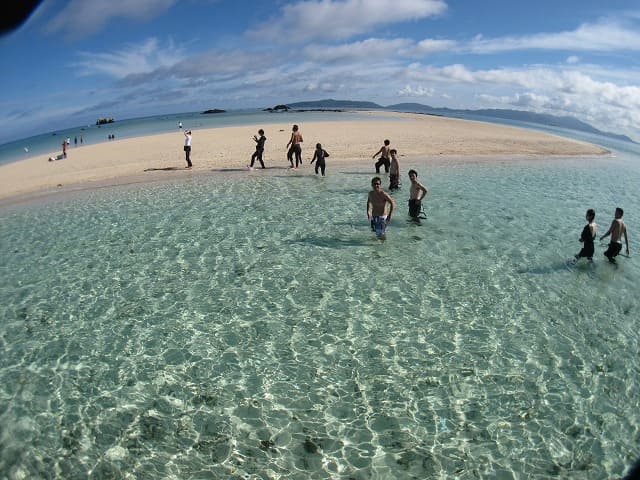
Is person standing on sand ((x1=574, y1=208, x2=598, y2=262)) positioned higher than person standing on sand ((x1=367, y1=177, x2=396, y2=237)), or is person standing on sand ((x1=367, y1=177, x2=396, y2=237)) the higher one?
person standing on sand ((x1=367, y1=177, x2=396, y2=237))

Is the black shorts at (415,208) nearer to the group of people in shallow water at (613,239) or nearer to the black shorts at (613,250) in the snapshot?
the group of people in shallow water at (613,239)

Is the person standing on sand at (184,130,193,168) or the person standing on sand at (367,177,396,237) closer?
the person standing on sand at (367,177,396,237)

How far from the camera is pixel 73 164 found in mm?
37000

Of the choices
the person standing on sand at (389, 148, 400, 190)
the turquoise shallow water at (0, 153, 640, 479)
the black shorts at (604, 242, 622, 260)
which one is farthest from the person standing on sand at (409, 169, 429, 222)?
the black shorts at (604, 242, 622, 260)

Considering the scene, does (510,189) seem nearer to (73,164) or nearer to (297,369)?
(297,369)

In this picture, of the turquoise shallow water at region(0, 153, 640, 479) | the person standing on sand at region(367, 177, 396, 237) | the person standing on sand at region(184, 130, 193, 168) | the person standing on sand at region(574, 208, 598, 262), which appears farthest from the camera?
the person standing on sand at region(184, 130, 193, 168)

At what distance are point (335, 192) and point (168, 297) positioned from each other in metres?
12.3

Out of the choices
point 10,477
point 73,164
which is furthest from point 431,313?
point 73,164

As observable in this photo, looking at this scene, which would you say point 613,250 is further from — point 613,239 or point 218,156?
point 218,156

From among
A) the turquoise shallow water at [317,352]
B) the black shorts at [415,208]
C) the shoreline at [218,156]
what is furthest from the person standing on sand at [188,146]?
the black shorts at [415,208]

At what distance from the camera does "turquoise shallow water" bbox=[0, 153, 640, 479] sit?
655 centimetres

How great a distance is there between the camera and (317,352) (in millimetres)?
8820

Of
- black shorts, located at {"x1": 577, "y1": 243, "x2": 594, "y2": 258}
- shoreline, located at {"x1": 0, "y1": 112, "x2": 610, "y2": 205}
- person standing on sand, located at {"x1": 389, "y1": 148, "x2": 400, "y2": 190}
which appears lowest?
black shorts, located at {"x1": 577, "y1": 243, "x2": 594, "y2": 258}

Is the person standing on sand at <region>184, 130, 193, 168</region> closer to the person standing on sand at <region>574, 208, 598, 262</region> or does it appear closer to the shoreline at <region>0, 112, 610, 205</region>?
the shoreline at <region>0, 112, 610, 205</region>
